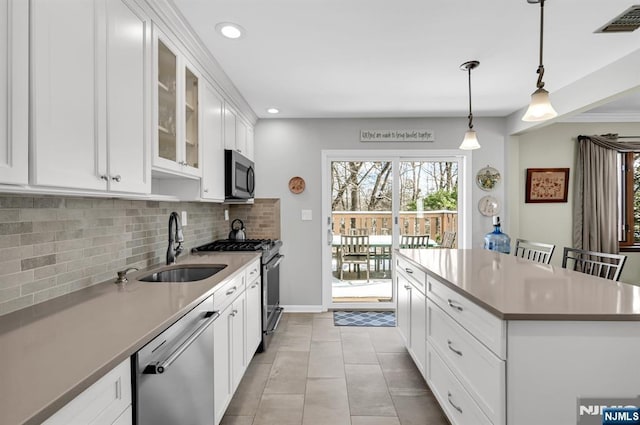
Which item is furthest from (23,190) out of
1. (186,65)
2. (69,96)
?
(186,65)

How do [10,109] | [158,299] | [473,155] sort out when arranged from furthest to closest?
[473,155] → [158,299] → [10,109]

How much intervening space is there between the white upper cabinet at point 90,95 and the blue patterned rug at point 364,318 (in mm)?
2889

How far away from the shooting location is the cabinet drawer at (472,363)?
1.29m

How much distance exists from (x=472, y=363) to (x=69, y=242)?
6.25ft

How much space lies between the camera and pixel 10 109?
3.05 ft

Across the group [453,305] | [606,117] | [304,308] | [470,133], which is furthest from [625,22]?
[304,308]

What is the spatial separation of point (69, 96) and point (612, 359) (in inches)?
83.8

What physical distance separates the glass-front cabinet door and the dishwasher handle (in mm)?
1074

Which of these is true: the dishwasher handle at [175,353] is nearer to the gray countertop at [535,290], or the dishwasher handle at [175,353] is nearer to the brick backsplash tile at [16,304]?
the brick backsplash tile at [16,304]

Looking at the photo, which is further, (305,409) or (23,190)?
(305,409)

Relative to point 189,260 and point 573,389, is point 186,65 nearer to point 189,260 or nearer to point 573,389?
point 189,260

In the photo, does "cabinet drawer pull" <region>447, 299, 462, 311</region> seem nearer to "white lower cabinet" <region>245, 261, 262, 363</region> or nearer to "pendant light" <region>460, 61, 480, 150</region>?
"white lower cabinet" <region>245, 261, 262, 363</region>

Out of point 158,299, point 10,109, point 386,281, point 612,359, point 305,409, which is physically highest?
point 10,109

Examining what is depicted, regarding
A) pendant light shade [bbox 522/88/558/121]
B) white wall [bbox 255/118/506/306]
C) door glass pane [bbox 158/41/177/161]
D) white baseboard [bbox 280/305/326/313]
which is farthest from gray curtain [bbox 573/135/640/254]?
door glass pane [bbox 158/41/177/161]
